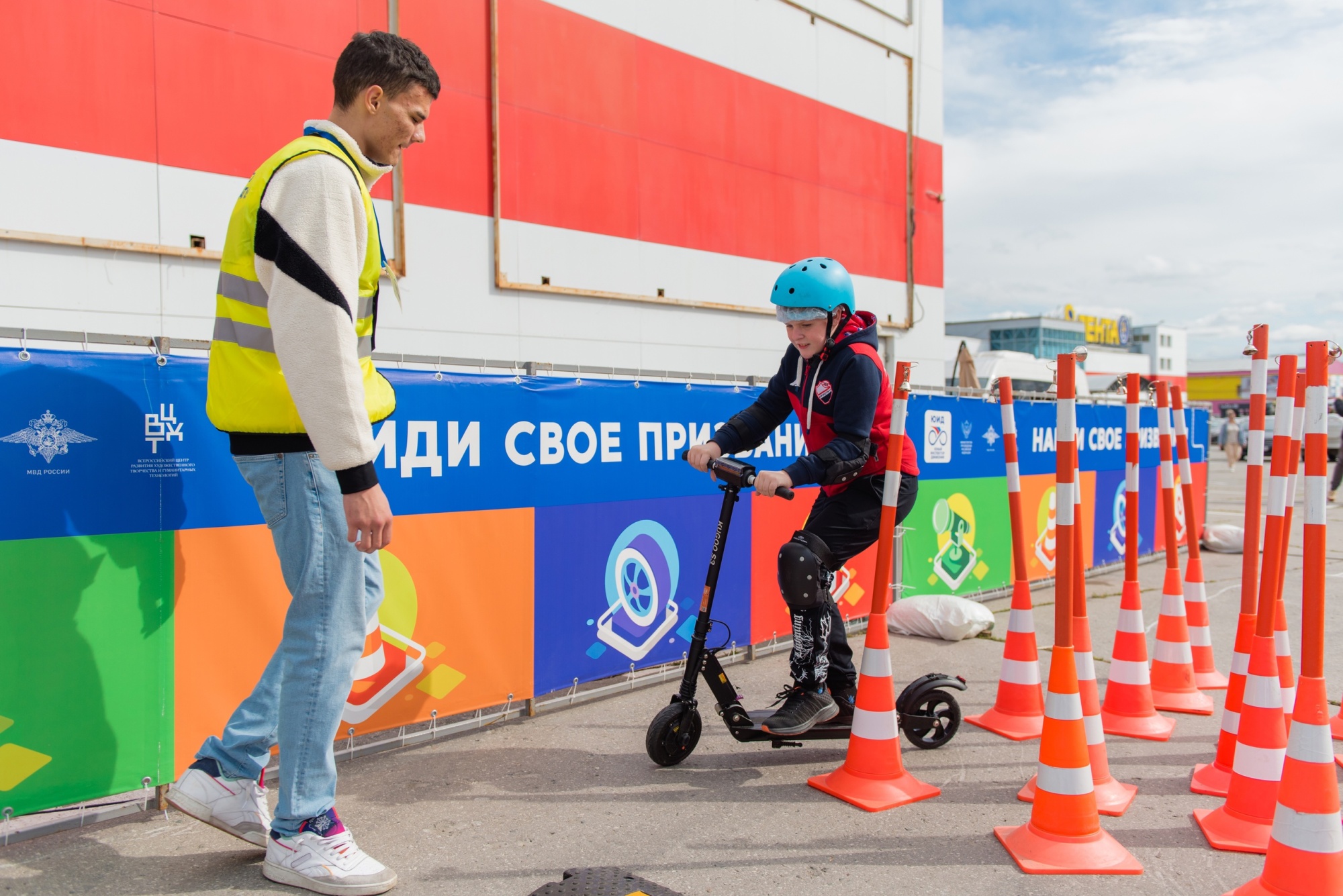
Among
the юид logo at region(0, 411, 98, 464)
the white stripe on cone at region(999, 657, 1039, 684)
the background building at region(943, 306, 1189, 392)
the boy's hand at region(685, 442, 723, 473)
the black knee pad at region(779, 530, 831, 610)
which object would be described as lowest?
the white stripe on cone at region(999, 657, 1039, 684)

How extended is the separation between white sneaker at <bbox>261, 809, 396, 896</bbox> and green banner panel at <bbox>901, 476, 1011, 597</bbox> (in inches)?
186

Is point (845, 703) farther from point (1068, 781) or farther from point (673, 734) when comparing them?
point (1068, 781)

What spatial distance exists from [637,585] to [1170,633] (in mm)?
2903

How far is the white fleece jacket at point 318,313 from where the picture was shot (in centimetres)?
226

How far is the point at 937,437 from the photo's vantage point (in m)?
6.61

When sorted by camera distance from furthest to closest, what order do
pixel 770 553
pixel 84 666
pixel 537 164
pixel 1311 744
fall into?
pixel 537 164 < pixel 770 553 < pixel 84 666 < pixel 1311 744

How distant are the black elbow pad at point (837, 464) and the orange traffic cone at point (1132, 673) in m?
1.73

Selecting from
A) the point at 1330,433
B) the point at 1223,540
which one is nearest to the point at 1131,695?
the point at 1223,540

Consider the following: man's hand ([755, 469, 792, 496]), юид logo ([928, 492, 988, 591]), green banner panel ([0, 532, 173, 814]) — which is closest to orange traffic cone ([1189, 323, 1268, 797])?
man's hand ([755, 469, 792, 496])

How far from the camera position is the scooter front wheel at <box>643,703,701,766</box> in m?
3.54

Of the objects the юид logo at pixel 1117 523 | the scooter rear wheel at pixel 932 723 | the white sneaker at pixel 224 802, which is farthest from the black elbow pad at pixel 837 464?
the юид logo at pixel 1117 523

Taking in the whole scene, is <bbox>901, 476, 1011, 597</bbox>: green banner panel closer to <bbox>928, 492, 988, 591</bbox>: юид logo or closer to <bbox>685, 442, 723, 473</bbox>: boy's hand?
<bbox>928, 492, 988, 591</bbox>: юид logo

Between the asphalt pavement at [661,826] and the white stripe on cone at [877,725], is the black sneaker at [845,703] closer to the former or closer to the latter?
the asphalt pavement at [661,826]

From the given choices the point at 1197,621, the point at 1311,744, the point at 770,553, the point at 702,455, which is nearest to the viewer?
the point at 1311,744
